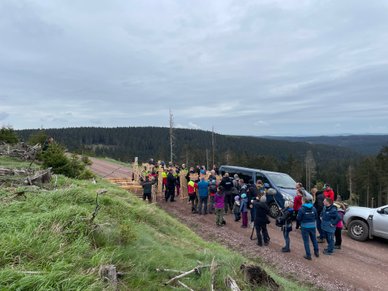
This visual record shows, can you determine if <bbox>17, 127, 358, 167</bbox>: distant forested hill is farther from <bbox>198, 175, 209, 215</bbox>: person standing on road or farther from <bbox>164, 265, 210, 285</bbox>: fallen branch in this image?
<bbox>164, 265, 210, 285</bbox>: fallen branch

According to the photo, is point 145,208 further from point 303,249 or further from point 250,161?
point 250,161

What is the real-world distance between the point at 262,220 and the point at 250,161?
2319 inches

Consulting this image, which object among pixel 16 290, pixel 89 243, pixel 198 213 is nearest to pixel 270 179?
pixel 198 213

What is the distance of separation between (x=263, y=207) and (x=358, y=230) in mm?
3774

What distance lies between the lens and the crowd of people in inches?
342

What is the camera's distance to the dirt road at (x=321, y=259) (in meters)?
7.19

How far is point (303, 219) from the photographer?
28.2 ft

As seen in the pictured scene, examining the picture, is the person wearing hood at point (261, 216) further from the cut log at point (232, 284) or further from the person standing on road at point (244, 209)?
the cut log at point (232, 284)

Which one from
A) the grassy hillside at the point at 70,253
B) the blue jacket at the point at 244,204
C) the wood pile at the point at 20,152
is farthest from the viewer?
the wood pile at the point at 20,152

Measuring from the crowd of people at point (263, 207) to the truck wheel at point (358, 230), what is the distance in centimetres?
53

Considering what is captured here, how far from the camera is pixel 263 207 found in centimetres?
941

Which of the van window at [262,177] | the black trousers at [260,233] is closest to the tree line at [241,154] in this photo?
the van window at [262,177]

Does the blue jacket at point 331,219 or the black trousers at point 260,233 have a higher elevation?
the blue jacket at point 331,219

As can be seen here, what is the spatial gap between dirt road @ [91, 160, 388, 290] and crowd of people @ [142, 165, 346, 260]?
0.31m
